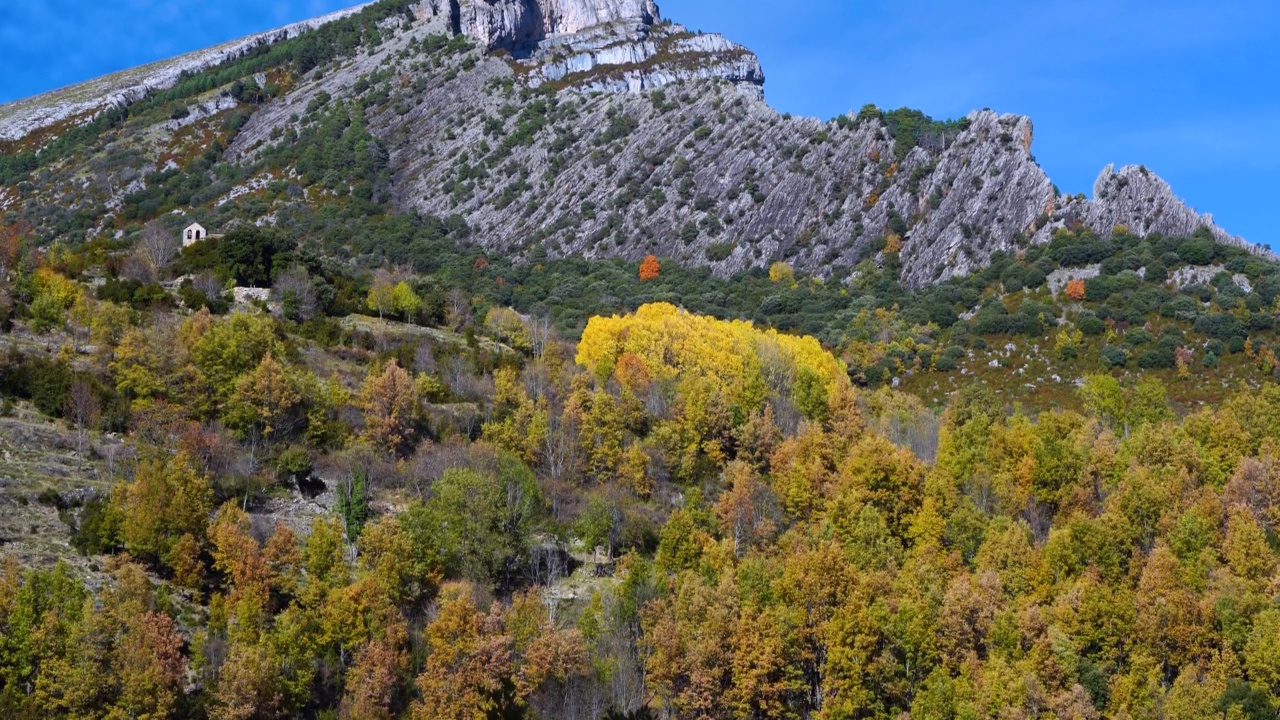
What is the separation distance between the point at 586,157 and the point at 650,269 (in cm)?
2496

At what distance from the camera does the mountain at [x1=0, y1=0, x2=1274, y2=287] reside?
136 metres

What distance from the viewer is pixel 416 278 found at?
112 metres

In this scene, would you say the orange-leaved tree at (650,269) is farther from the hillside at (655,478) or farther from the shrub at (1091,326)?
the shrub at (1091,326)

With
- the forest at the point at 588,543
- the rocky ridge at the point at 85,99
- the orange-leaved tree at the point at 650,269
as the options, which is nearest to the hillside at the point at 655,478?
the forest at the point at 588,543

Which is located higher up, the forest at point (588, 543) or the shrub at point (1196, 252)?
the shrub at point (1196, 252)

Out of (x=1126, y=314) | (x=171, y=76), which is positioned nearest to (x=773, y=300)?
(x=1126, y=314)

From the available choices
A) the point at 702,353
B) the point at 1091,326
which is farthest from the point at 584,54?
the point at 702,353

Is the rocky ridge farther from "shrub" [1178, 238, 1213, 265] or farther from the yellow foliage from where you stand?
"shrub" [1178, 238, 1213, 265]

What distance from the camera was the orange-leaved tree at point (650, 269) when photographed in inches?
5354

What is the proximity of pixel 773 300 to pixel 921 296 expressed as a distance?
13303mm

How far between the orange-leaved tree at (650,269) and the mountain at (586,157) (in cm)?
353

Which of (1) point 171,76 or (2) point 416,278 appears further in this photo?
(1) point 171,76

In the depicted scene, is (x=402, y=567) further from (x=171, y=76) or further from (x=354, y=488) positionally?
(x=171, y=76)

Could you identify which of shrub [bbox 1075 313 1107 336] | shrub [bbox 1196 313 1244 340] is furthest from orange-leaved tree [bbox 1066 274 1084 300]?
shrub [bbox 1196 313 1244 340]
